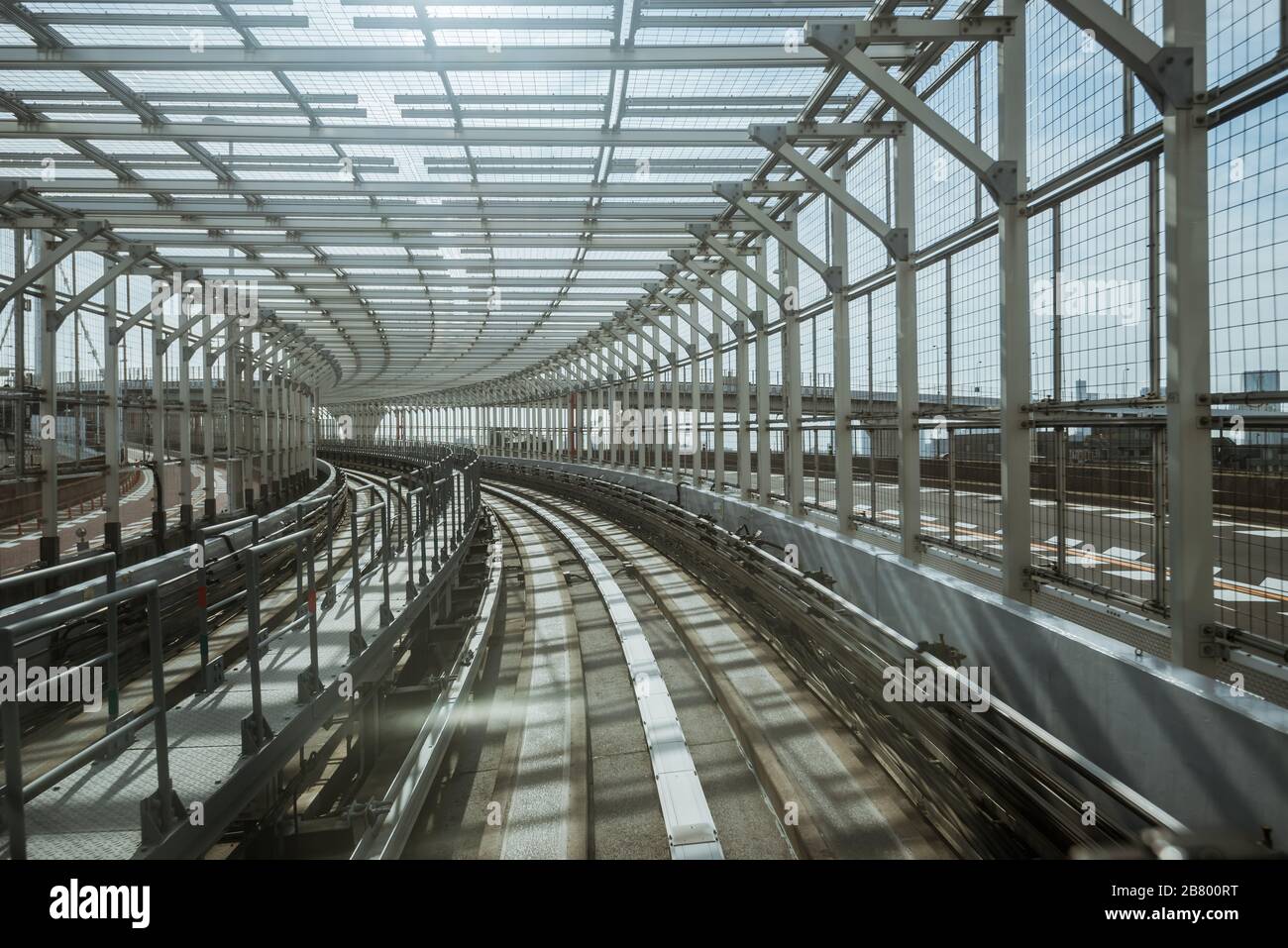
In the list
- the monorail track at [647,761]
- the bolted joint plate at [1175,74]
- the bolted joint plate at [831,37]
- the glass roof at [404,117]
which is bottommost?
the monorail track at [647,761]

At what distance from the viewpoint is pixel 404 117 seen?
32.6 ft

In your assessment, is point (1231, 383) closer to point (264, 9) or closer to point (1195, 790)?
point (1195, 790)

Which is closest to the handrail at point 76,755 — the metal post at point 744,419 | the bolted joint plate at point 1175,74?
the bolted joint plate at point 1175,74

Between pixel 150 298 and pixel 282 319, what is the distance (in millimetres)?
8735

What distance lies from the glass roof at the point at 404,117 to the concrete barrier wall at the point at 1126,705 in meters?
4.74

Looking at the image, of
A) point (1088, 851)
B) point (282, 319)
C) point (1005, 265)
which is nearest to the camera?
point (1088, 851)

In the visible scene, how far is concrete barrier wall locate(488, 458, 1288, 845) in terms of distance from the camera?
3.35 m

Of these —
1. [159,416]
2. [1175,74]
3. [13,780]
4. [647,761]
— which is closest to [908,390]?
[1175,74]

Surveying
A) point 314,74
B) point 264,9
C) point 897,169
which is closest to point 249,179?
point 314,74

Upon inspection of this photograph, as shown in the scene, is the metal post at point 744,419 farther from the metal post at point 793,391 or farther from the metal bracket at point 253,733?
the metal bracket at point 253,733

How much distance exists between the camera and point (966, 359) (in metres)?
7.33

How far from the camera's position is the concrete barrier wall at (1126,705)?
3.35 metres

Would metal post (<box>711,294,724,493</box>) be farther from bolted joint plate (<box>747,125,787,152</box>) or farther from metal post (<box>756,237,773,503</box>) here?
bolted joint plate (<box>747,125,787,152</box>)

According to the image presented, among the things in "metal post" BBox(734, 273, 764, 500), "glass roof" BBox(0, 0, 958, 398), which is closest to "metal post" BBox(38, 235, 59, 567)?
"glass roof" BBox(0, 0, 958, 398)
